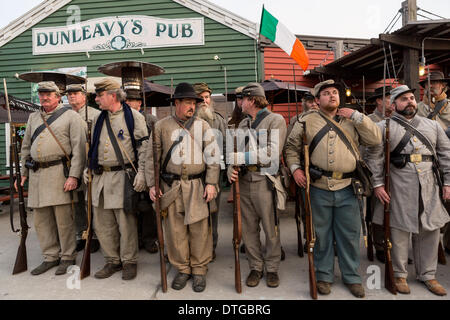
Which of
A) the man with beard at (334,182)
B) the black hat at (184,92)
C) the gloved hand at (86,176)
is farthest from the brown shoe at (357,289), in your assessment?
the gloved hand at (86,176)

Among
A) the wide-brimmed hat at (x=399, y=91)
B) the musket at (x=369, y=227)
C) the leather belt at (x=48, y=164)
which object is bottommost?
the musket at (x=369, y=227)

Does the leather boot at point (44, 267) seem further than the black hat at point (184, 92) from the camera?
Yes

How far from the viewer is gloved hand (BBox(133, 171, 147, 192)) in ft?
10.4

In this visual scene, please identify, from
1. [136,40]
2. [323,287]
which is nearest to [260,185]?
[323,287]

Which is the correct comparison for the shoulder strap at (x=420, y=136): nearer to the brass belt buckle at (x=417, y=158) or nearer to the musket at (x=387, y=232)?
the brass belt buckle at (x=417, y=158)

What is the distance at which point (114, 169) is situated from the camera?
130 inches

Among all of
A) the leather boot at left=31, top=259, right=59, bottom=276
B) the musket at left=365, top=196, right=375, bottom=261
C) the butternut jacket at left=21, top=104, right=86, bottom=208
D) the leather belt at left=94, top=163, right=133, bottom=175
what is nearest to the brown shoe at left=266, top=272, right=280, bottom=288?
the musket at left=365, top=196, right=375, bottom=261

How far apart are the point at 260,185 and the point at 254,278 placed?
97 cm

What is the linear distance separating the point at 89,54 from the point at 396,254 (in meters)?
8.92

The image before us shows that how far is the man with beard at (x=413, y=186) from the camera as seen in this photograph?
2863 millimetres

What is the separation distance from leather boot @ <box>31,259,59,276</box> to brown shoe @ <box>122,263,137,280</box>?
0.99m

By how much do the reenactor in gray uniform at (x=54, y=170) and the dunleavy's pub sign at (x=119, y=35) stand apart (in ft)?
17.9

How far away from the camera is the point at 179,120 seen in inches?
124

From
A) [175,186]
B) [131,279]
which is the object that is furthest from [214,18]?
[131,279]
